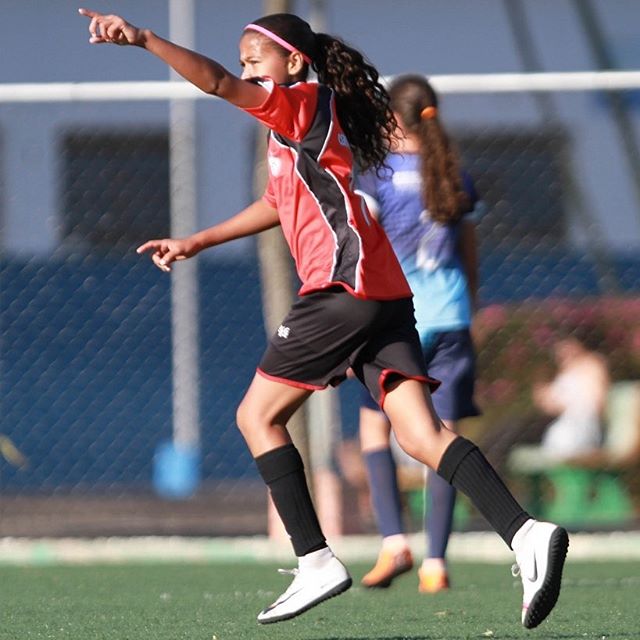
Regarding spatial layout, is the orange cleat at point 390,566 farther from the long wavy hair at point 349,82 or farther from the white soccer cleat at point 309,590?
the long wavy hair at point 349,82

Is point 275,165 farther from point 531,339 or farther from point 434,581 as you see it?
point 531,339

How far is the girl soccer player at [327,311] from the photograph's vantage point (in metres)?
4.24

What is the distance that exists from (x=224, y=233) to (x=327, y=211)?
1.47 ft

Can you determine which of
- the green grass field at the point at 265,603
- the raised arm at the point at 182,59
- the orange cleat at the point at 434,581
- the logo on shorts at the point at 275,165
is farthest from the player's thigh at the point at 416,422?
the orange cleat at the point at 434,581

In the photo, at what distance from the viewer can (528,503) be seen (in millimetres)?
9258

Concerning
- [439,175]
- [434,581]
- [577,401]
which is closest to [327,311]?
[439,175]

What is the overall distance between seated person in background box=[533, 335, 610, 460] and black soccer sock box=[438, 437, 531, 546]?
16.8 feet

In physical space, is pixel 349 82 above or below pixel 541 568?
above

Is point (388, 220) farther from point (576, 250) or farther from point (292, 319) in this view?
point (576, 250)

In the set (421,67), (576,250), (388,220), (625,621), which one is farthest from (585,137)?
(625,621)

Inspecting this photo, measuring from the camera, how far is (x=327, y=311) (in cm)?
428

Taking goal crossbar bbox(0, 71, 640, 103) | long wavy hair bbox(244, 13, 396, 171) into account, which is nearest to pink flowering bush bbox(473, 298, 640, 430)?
goal crossbar bbox(0, 71, 640, 103)

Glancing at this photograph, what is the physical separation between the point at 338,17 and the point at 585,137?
222 inches

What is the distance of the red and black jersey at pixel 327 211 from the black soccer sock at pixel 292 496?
0.45 meters
